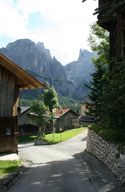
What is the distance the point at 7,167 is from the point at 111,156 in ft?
19.7

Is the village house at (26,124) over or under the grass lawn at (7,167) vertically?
over

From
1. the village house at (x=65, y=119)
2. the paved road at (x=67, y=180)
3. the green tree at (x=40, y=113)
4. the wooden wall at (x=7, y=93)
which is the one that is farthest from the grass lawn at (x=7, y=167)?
the village house at (x=65, y=119)

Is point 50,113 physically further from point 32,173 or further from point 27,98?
point 27,98

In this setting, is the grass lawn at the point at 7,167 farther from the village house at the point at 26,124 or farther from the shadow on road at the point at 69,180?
the village house at the point at 26,124

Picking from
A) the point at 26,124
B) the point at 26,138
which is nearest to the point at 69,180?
the point at 26,138

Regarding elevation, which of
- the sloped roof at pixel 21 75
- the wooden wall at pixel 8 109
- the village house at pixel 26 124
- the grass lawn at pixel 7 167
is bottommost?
the grass lawn at pixel 7 167

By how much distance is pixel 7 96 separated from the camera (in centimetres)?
3183

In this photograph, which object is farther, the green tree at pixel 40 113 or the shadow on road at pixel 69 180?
the green tree at pixel 40 113

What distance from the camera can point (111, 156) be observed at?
25.4m

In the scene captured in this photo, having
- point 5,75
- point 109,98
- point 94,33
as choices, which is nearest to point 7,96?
point 5,75

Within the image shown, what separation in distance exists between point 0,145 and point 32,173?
7843 millimetres

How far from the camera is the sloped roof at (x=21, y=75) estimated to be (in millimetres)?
30828

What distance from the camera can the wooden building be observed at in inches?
1236

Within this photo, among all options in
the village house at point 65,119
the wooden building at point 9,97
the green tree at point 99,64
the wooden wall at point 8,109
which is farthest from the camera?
the village house at point 65,119
